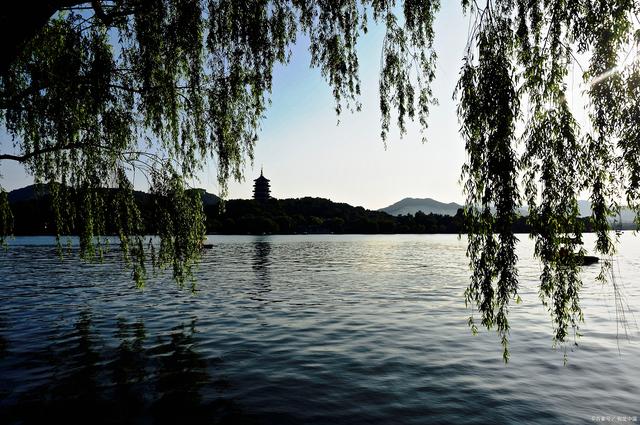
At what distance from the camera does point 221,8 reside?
8078 mm

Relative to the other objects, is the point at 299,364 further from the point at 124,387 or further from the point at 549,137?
the point at 549,137

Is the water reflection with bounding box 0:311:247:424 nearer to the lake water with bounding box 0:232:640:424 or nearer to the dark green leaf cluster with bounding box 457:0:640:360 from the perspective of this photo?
the lake water with bounding box 0:232:640:424

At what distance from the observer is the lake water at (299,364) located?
7496 mm

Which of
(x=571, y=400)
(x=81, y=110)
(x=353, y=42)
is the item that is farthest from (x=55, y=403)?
(x=571, y=400)

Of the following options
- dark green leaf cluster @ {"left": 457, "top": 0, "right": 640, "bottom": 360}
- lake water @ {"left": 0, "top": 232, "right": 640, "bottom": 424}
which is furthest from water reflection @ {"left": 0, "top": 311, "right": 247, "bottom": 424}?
dark green leaf cluster @ {"left": 457, "top": 0, "right": 640, "bottom": 360}

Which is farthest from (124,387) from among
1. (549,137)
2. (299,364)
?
(549,137)

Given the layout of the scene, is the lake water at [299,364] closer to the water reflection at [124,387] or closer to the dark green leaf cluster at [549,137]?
the water reflection at [124,387]

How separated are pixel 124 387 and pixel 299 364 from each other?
3851 millimetres

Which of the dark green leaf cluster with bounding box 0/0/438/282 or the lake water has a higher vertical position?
the dark green leaf cluster with bounding box 0/0/438/282

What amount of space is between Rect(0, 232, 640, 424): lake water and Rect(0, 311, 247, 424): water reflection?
0.13 ft

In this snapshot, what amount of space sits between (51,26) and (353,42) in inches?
297

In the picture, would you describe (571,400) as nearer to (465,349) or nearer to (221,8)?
(465,349)

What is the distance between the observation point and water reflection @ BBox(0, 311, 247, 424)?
722 centimetres

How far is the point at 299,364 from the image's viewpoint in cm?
1017
